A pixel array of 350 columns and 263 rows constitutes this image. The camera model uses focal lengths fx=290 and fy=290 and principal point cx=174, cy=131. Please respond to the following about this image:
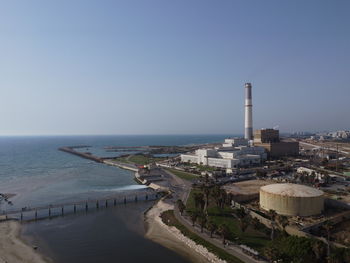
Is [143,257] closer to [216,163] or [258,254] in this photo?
[258,254]

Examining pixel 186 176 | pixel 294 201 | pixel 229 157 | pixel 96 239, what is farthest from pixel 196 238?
pixel 229 157

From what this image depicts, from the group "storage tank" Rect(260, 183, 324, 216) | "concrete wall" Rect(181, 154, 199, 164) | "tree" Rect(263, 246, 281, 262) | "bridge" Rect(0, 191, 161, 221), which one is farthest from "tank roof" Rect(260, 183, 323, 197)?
"concrete wall" Rect(181, 154, 199, 164)

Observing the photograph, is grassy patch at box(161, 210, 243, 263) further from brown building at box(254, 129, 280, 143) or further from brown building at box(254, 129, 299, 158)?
brown building at box(254, 129, 280, 143)

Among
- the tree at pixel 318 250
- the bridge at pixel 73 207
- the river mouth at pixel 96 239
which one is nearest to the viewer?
the tree at pixel 318 250

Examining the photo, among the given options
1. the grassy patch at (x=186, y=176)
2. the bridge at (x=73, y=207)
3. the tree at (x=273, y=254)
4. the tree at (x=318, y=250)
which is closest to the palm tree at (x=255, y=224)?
the tree at (x=273, y=254)

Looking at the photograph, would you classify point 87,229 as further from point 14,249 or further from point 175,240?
point 175,240

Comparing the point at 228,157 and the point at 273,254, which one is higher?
the point at 228,157

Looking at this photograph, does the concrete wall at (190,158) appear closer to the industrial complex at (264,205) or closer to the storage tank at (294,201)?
the industrial complex at (264,205)
